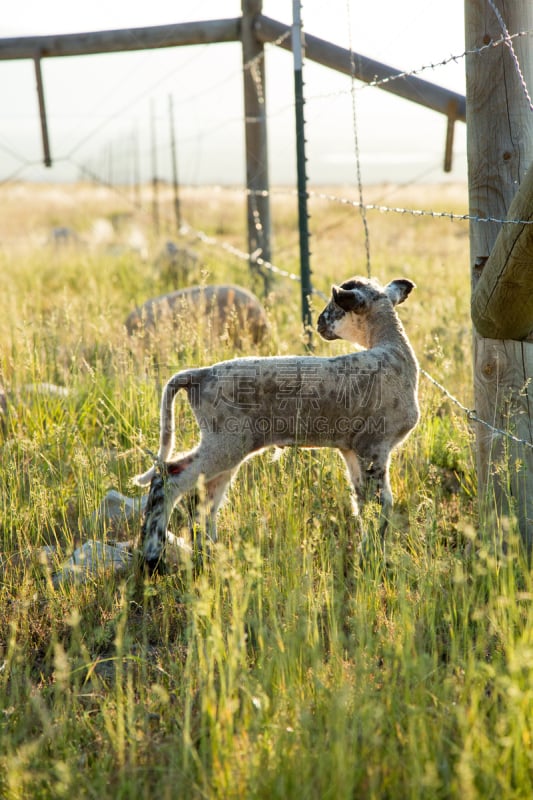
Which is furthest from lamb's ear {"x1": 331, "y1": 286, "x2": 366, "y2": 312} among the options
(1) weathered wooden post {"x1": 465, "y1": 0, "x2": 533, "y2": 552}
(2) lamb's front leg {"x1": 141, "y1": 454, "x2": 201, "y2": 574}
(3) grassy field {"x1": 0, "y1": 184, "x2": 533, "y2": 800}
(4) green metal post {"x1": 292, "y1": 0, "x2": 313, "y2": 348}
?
(4) green metal post {"x1": 292, "y1": 0, "x2": 313, "y2": 348}

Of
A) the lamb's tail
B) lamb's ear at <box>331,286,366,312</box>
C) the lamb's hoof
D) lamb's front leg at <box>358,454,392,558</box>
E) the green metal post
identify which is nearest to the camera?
the lamb's hoof

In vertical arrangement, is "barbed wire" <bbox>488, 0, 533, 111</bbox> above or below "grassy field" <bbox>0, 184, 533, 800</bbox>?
above

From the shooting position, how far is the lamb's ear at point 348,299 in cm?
416

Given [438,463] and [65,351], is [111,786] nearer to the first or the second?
[438,463]

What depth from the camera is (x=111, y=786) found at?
2.42 m

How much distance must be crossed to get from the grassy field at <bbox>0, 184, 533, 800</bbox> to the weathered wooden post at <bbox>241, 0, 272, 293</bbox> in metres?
2.84

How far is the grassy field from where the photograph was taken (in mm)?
2275

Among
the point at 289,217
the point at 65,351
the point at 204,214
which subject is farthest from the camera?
the point at 204,214

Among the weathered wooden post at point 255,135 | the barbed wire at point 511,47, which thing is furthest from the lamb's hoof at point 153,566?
the weathered wooden post at point 255,135

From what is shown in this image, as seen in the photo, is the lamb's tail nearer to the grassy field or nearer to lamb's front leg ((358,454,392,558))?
the grassy field

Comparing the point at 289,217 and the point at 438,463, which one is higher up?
the point at 289,217

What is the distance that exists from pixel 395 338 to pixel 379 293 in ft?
0.82

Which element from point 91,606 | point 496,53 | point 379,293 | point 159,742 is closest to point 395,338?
point 379,293

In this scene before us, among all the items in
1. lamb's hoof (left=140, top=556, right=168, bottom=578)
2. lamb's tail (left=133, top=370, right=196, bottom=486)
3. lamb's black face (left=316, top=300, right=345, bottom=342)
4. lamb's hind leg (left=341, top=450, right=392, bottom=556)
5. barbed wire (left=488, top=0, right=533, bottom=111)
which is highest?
barbed wire (left=488, top=0, right=533, bottom=111)
